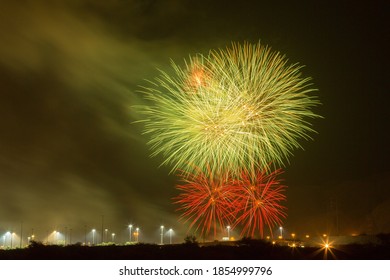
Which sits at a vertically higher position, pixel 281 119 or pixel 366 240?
pixel 281 119

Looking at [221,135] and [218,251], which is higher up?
[221,135]
